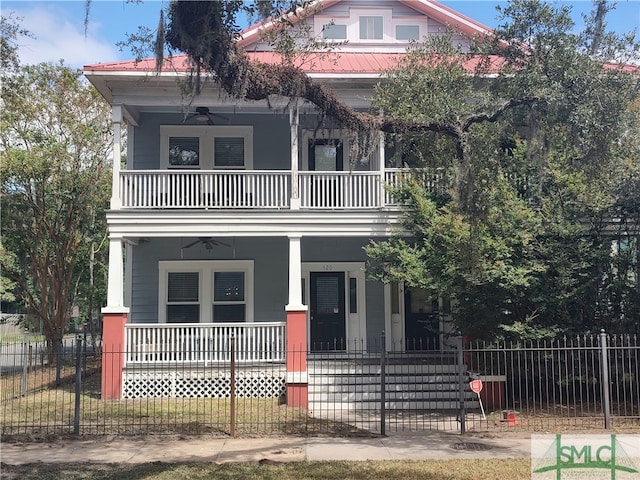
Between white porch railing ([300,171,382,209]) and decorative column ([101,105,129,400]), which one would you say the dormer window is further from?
decorative column ([101,105,129,400])

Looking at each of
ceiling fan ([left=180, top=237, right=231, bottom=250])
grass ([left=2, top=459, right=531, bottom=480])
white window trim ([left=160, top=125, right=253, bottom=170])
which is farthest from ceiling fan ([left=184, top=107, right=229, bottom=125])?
grass ([left=2, top=459, right=531, bottom=480])

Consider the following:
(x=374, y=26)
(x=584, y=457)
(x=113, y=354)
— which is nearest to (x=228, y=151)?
(x=374, y=26)

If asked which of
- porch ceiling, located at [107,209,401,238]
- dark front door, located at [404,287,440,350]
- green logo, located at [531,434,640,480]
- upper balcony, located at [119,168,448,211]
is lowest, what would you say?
green logo, located at [531,434,640,480]

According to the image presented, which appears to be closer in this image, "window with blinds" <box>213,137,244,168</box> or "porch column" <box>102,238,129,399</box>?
"porch column" <box>102,238,129,399</box>

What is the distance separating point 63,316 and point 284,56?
12.8 m

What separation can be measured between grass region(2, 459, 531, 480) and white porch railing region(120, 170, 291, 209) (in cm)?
669

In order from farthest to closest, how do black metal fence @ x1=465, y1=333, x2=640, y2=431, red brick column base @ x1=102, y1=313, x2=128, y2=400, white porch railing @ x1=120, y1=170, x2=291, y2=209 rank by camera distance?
white porch railing @ x1=120, y1=170, x2=291, y2=209
red brick column base @ x1=102, y1=313, x2=128, y2=400
black metal fence @ x1=465, y1=333, x2=640, y2=431

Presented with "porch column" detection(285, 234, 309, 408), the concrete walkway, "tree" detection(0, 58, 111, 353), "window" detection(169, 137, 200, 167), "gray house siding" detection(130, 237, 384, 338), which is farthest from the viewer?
"tree" detection(0, 58, 111, 353)

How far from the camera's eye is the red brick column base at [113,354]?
40.6 feet

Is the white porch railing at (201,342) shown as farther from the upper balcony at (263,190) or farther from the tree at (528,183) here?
the tree at (528,183)

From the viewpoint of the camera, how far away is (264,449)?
8469mm

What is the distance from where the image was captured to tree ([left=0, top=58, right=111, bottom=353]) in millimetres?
17234

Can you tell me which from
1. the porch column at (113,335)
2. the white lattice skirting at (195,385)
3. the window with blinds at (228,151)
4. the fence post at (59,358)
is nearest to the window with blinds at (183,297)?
the porch column at (113,335)

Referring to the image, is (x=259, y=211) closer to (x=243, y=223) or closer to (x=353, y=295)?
(x=243, y=223)
